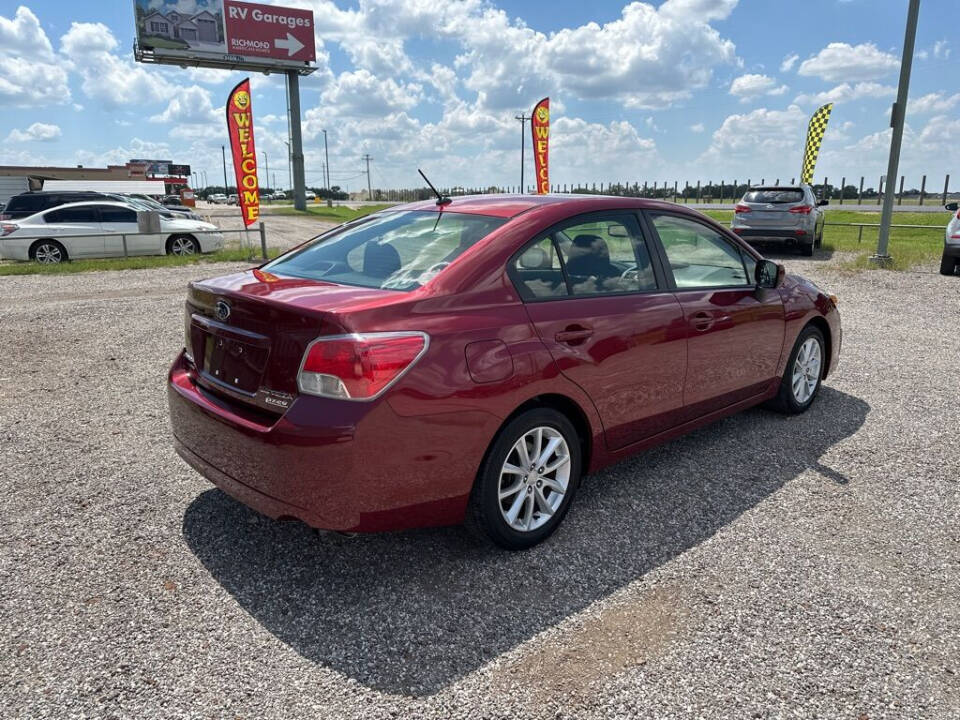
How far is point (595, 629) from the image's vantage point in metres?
2.66

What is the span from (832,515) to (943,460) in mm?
1302

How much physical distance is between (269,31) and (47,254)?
41.0 metres

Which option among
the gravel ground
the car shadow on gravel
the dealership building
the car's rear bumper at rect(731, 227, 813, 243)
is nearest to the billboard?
the dealership building

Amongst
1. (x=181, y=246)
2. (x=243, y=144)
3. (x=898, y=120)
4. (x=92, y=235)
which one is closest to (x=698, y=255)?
(x=898, y=120)

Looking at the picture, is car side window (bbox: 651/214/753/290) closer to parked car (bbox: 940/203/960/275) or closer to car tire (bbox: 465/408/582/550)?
car tire (bbox: 465/408/582/550)

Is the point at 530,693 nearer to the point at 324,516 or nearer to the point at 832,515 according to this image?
the point at 324,516

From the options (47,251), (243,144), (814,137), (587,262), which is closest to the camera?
(587,262)

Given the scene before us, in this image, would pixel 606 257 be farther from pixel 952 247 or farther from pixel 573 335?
pixel 952 247

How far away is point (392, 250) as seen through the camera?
3365 millimetres

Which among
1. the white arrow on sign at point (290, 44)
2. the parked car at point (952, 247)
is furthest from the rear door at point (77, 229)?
the white arrow on sign at point (290, 44)

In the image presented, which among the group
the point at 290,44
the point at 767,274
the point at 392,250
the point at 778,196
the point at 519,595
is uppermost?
the point at 290,44

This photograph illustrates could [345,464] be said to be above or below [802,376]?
above

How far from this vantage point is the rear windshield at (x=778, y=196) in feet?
51.4

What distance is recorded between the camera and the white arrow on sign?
50688 millimetres
